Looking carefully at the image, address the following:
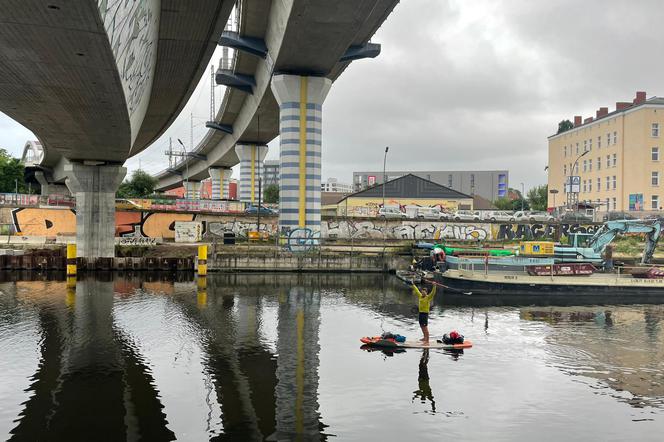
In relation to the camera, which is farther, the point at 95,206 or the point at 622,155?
the point at 622,155

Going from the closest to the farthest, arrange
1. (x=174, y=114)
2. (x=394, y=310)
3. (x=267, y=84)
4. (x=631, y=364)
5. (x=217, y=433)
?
(x=217, y=433) → (x=631, y=364) → (x=394, y=310) → (x=174, y=114) → (x=267, y=84)

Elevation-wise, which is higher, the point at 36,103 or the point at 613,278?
the point at 36,103

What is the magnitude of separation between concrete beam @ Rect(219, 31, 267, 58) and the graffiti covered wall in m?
27.7

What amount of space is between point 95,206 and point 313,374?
146 ft

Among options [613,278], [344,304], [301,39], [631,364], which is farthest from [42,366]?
[613,278]

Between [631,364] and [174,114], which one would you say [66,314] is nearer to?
[174,114]

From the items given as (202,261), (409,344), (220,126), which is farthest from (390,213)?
(409,344)

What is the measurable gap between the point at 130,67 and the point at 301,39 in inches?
1058

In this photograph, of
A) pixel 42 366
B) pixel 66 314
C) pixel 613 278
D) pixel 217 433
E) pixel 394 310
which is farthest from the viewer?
A: pixel 613 278

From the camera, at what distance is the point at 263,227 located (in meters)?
78.0

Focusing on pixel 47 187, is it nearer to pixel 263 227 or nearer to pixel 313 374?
pixel 263 227

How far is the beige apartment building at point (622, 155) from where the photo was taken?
8300 centimetres

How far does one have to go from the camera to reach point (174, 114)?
53406 mm

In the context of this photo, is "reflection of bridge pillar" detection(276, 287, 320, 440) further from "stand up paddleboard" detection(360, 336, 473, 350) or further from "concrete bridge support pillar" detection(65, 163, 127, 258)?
"concrete bridge support pillar" detection(65, 163, 127, 258)
